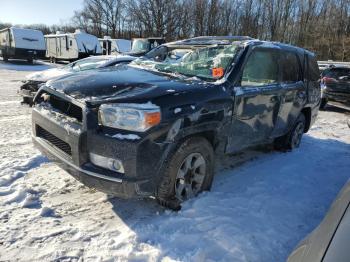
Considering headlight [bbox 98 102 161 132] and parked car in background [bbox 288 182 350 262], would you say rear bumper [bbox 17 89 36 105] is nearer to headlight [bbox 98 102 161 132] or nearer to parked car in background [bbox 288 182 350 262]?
headlight [bbox 98 102 161 132]

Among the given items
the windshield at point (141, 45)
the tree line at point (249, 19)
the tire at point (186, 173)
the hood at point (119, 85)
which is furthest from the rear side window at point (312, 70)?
the tree line at point (249, 19)

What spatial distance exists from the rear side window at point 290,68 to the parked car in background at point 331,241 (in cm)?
336

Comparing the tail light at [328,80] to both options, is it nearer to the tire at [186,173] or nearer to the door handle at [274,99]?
the door handle at [274,99]

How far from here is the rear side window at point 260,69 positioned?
4383 mm

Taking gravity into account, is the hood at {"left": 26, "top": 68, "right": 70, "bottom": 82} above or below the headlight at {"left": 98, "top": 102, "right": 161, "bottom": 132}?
below

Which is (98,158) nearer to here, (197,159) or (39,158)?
(197,159)

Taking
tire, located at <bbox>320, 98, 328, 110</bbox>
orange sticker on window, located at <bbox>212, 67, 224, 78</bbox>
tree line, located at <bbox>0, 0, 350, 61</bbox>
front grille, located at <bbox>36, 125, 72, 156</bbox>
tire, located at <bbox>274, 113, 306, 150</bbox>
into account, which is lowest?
tire, located at <bbox>320, 98, 328, 110</bbox>

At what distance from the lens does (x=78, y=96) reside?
3359 millimetres

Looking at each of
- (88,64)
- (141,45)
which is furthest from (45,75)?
(141,45)

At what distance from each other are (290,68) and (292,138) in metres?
1.32

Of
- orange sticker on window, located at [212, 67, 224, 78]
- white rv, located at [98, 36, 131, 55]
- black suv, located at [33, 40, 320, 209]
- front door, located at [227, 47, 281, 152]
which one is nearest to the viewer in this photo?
black suv, located at [33, 40, 320, 209]

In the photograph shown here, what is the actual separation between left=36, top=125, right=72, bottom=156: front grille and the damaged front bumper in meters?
0.05

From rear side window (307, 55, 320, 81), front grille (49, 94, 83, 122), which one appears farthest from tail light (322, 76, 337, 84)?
front grille (49, 94, 83, 122)

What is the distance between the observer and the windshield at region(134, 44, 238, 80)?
4180mm
